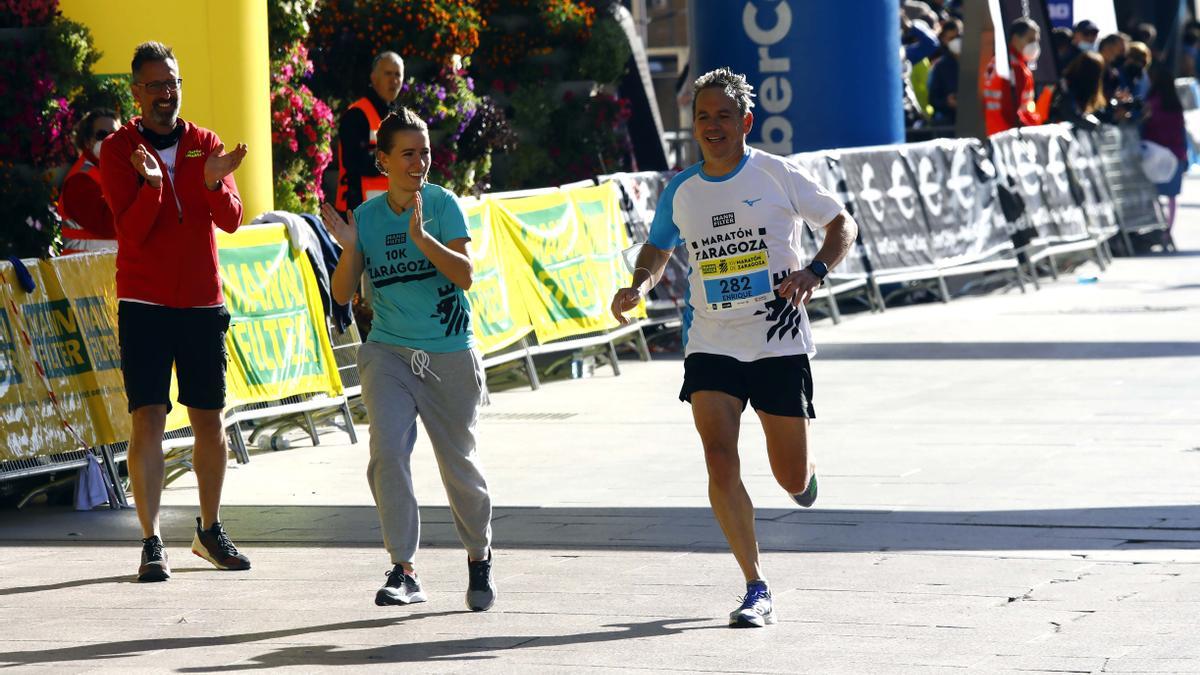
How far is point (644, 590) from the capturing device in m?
7.46

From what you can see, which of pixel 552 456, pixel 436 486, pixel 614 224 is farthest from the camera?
pixel 614 224

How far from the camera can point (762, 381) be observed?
23.2 ft

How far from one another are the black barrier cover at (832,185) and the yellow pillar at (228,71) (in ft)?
19.5

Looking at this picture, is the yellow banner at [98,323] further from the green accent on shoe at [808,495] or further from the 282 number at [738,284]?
the 282 number at [738,284]

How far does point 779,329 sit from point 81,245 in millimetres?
4741

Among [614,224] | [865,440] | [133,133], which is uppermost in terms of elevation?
[133,133]

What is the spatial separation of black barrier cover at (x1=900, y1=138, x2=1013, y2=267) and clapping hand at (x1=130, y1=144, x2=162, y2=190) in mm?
11951

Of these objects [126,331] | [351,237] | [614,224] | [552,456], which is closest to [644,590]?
[351,237]

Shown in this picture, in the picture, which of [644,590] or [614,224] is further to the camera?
[614,224]

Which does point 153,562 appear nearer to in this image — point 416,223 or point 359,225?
point 359,225

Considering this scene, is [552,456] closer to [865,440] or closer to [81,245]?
[865,440]

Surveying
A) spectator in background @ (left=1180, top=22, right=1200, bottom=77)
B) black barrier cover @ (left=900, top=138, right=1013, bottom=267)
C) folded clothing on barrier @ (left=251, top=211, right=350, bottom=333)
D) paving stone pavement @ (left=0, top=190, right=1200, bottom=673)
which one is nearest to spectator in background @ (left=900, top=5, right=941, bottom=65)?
black barrier cover @ (left=900, top=138, right=1013, bottom=267)

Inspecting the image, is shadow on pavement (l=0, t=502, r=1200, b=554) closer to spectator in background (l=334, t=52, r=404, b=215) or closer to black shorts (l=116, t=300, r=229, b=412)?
black shorts (l=116, t=300, r=229, b=412)

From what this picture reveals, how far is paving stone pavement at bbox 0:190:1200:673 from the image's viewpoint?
21.5 feet
